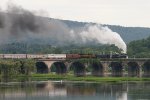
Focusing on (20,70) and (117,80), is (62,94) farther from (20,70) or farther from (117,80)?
(20,70)

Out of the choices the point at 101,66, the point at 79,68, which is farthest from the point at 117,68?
the point at 79,68

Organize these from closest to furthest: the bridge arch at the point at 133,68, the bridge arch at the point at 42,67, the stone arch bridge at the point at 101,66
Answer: the stone arch bridge at the point at 101,66, the bridge arch at the point at 42,67, the bridge arch at the point at 133,68

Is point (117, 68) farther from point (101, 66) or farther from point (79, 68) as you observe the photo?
point (79, 68)

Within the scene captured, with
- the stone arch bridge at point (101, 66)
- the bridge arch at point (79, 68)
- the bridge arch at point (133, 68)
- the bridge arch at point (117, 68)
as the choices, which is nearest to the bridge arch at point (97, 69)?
the stone arch bridge at point (101, 66)

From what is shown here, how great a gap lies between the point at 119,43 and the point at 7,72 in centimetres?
3949

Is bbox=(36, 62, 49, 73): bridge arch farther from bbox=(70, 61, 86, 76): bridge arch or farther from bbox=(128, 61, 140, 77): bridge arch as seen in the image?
bbox=(128, 61, 140, 77): bridge arch

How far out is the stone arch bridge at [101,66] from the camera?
159 meters

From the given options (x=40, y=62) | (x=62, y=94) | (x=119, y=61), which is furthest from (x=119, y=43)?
(x=62, y=94)

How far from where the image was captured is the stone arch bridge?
159 m

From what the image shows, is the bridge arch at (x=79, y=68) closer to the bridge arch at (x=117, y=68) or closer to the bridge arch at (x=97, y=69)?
the bridge arch at (x=97, y=69)

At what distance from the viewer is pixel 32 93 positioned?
291ft

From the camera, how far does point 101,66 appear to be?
533 feet

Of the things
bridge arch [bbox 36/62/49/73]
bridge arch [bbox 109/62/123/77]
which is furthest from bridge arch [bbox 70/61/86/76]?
bridge arch [bbox 109/62/123/77]

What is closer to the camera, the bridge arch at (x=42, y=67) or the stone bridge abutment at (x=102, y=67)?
the bridge arch at (x=42, y=67)
